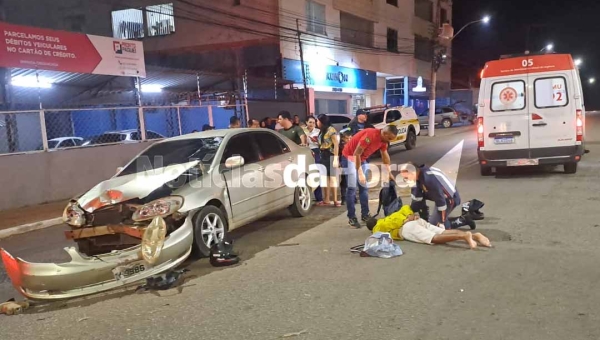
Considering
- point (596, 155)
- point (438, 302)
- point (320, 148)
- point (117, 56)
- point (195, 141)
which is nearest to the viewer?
point (438, 302)

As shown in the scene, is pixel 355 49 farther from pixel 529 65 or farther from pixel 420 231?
pixel 420 231

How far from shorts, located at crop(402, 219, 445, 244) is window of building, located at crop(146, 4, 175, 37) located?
24.2 metres

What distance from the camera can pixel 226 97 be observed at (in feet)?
59.6

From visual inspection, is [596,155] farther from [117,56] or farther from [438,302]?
[117,56]

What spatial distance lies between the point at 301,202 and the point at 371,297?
3840 millimetres

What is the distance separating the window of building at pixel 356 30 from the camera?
30141 millimetres

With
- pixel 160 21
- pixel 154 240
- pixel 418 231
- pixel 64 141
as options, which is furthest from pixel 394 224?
pixel 160 21

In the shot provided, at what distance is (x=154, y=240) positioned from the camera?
4.73 m

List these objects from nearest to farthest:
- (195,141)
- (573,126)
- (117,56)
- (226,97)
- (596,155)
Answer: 1. (195,141)
2. (573,126)
3. (117,56)
4. (596,155)
5. (226,97)

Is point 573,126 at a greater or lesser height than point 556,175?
greater

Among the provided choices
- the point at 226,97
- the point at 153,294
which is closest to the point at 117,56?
the point at 226,97

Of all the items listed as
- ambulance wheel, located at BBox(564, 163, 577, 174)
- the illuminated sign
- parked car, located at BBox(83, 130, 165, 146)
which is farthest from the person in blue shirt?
the illuminated sign

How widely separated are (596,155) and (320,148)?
359 inches

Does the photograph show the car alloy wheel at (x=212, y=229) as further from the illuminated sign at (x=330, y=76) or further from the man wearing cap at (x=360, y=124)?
the illuminated sign at (x=330, y=76)
